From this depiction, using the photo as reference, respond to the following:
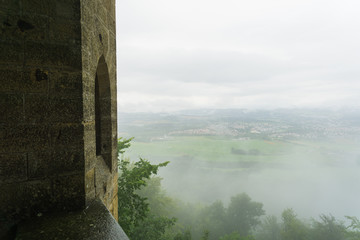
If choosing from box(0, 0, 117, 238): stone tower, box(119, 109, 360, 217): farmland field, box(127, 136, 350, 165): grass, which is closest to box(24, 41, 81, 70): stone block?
box(0, 0, 117, 238): stone tower

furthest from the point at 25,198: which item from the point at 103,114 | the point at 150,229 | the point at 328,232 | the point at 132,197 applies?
the point at 328,232

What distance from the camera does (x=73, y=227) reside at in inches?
66.6

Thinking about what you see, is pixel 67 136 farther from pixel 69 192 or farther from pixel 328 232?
pixel 328 232

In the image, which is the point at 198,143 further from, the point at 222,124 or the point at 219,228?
the point at 219,228

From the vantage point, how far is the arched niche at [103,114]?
9.75ft

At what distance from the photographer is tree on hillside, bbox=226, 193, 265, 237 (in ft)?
113

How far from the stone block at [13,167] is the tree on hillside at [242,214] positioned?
3751cm

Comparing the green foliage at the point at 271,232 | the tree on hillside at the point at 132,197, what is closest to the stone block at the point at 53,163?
the tree on hillside at the point at 132,197

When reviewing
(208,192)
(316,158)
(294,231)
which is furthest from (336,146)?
(294,231)

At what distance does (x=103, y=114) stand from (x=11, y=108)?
1405mm

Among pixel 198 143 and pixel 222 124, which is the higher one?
pixel 222 124

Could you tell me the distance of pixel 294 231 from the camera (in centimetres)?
2853

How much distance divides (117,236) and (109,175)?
1.56m

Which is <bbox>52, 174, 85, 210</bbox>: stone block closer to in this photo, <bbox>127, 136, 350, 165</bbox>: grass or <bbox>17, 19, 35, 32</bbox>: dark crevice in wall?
<bbox>17, 19, 35, 32</bbox>: dark crevice in wall
